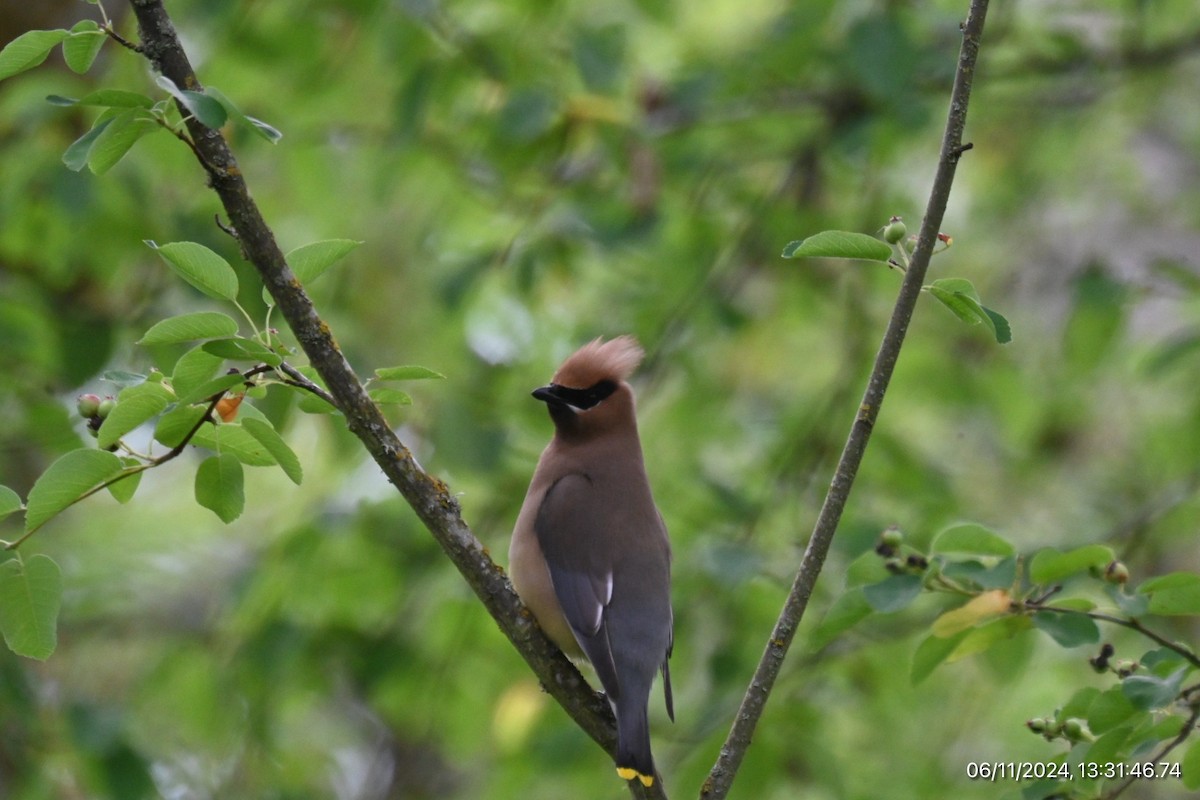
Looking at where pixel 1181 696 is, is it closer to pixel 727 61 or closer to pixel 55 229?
pixel 727 61

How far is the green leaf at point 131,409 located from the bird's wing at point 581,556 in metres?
1.76

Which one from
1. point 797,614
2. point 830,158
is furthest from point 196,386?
point 830,158

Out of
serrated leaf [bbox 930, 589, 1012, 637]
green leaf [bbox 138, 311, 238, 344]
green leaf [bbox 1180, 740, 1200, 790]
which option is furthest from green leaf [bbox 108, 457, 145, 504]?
green leaf [bbox 1180, 740, 1200, 790]

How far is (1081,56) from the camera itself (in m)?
6.47

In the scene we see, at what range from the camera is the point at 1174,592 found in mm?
2764

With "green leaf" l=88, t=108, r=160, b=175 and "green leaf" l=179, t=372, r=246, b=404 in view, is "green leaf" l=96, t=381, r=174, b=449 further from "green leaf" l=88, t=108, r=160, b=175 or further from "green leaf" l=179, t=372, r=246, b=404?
"green leaf" l=88, t=108, r=160, b=175

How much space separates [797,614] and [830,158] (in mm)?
4240

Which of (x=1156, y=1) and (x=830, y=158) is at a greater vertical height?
(x=1156, y=1)

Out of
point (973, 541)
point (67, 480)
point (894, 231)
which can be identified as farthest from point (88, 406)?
point (973, 541)

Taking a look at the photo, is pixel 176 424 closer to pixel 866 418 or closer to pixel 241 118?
pixel 241 118

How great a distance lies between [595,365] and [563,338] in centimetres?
247

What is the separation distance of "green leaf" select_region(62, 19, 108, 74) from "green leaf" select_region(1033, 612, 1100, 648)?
2.28 metres

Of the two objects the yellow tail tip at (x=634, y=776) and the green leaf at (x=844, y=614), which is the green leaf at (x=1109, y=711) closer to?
the green leaf at (x=844, y=614)

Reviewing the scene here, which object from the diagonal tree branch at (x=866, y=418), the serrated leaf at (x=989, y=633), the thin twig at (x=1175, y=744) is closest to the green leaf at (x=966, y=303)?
the diagonal tree branch at (x=866, y=418)
